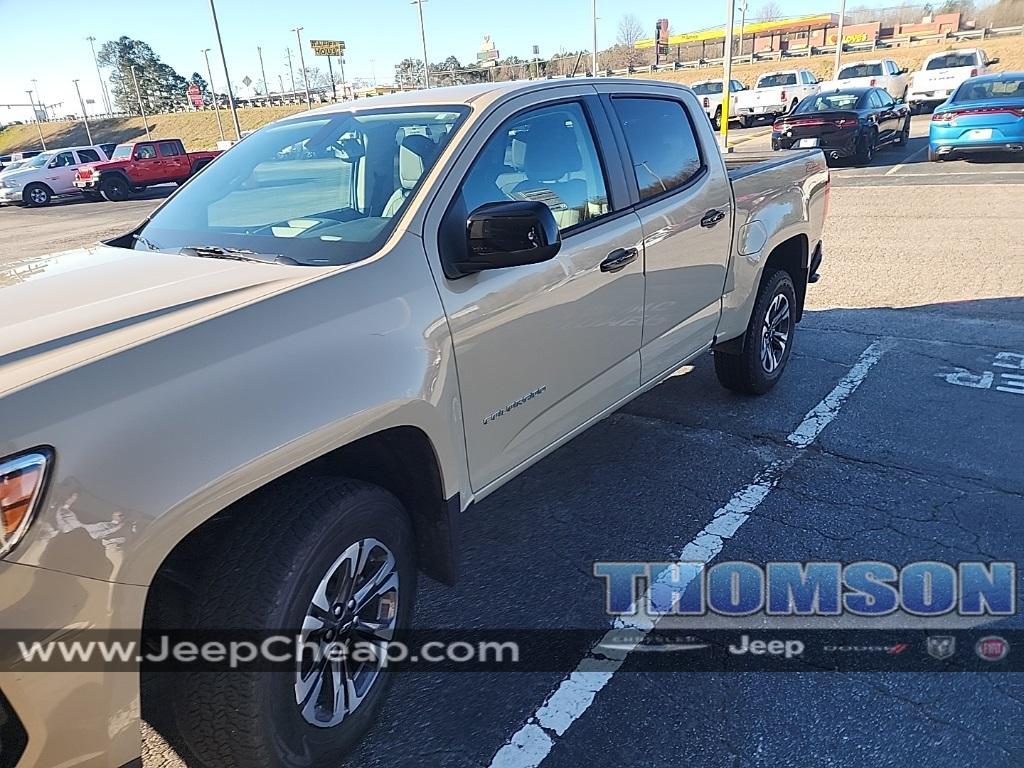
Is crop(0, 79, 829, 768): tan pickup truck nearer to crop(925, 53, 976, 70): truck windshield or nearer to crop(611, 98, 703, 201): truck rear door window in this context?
crop(611, 98, 703, 201): truck rear door window

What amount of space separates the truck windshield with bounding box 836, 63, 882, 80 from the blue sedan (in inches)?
401

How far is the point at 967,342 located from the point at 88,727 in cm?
601

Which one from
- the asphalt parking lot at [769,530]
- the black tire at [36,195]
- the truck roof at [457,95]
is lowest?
the black tire at [36,195]

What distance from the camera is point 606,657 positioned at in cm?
268

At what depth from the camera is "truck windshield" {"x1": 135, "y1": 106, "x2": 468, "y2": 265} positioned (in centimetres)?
252

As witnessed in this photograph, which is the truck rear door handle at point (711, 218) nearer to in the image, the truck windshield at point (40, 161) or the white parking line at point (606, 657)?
the white parking line at point (606, 657)

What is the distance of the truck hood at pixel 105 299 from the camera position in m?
1.71

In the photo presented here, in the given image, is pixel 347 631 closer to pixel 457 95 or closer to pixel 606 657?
pixel 606 657

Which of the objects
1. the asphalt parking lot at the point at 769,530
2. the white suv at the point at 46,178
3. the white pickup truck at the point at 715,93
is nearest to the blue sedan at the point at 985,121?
the asphalt parking lot at the point at 769,530

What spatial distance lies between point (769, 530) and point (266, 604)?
2352mm

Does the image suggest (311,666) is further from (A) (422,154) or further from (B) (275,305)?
(A) (422,154)

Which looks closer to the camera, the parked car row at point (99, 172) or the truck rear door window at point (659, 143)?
the truck rear door window at point (659, 143)

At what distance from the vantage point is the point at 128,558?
5.13 ft

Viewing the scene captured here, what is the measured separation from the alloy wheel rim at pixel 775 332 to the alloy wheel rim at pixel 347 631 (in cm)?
320
